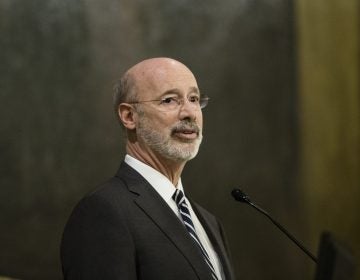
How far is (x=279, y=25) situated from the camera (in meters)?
3.40

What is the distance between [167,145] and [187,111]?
10 centimetres

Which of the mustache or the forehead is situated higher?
the forehead

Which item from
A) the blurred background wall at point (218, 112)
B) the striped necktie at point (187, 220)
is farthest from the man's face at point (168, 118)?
the blurred background wall at point (218, 112)

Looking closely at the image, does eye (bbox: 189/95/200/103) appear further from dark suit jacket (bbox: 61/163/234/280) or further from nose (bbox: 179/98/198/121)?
dark suit jacket (bbox: 61/163/234/280)

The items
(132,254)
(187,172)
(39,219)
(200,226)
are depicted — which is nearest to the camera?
(132,254)

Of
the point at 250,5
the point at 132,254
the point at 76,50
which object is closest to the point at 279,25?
the point at 250,5

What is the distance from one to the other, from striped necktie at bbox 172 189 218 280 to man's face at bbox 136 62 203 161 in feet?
0.33

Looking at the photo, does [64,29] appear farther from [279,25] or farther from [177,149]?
[177,149]

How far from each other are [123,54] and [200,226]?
1.37 metres

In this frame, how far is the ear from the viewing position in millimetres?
1973

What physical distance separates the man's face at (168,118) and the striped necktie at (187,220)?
100mm

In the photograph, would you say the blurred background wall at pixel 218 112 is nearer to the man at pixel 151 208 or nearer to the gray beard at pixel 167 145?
the man at pixel 151 208

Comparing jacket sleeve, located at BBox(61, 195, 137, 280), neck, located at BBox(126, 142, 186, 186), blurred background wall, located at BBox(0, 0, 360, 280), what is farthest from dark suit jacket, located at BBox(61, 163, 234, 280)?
blurred background wall, located at BBox(0, 0, 360, 280)

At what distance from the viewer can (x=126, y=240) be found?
Result: 166 cm
